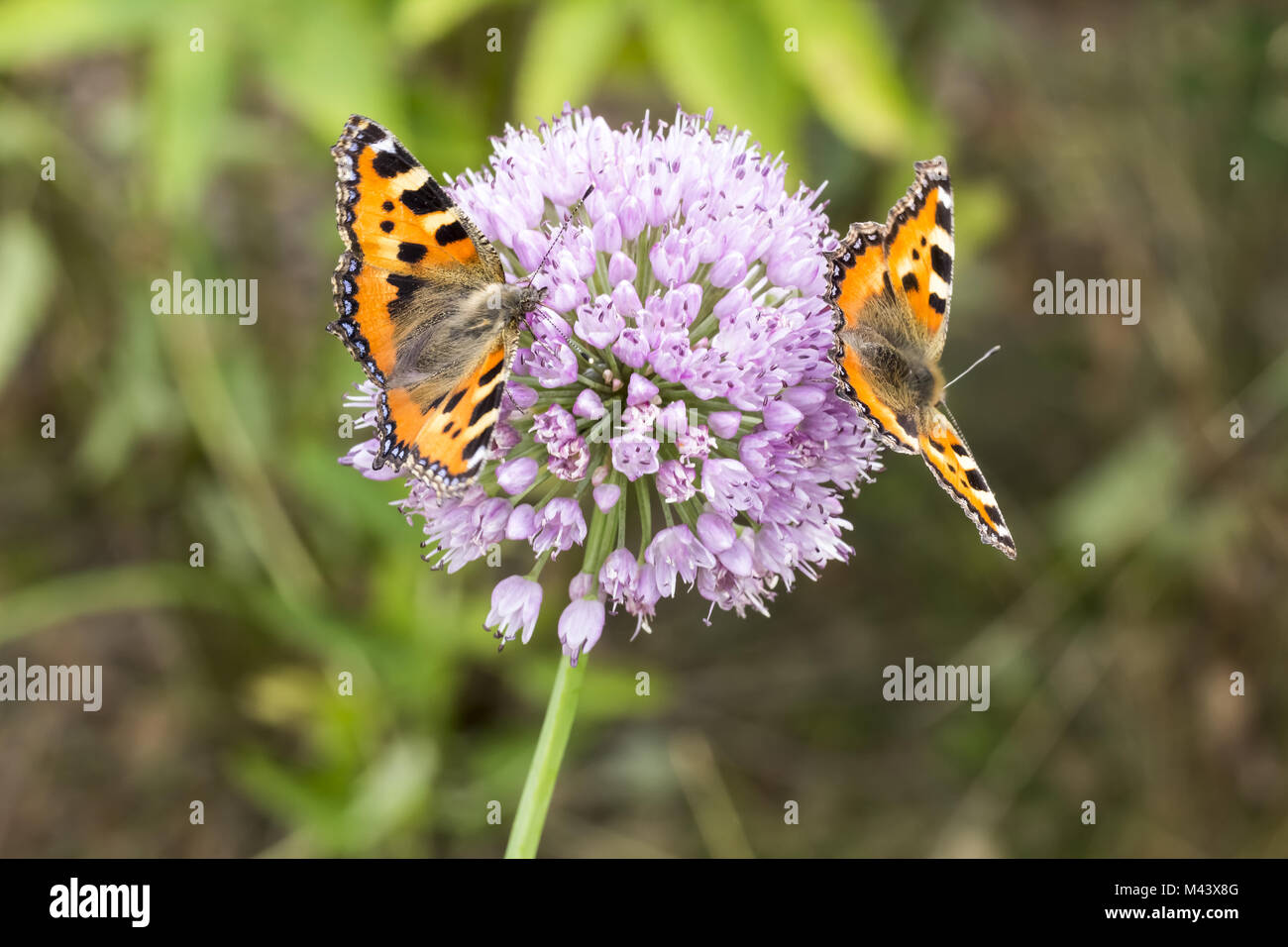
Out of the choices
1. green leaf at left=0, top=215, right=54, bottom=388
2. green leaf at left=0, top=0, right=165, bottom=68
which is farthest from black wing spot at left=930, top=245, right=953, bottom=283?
green leaf at left=0, top=215, right=54, bottom=388

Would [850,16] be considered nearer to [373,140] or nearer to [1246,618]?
[373,140]

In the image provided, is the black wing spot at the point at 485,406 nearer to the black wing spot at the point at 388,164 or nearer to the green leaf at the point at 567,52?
the black wing spot at the point at 388,164

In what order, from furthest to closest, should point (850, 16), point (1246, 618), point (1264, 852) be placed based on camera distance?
point (1246, 618) < point (1264, 852) < point (850, 16)

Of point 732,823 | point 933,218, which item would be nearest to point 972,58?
point 933,218

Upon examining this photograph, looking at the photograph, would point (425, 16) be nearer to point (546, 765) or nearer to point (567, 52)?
point (567, 52)

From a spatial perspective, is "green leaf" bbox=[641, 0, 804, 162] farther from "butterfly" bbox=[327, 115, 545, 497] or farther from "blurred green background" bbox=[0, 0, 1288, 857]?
"butterfly" bbox=[327, 115, 545, 497]

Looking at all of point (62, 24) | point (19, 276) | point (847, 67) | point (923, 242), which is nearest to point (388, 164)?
point (923, 242)
